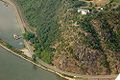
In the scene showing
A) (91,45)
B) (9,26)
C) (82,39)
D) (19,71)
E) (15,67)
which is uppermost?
(82,39)

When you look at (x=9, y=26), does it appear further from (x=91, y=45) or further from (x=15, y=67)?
(x=91, y=45)

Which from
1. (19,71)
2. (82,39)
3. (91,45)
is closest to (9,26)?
(19,71)

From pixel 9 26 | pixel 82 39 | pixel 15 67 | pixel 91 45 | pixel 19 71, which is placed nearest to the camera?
pixel 91 45

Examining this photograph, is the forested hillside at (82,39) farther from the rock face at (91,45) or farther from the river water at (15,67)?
the river water at (15,67)

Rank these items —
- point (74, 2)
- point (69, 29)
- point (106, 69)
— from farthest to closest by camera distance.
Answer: point (74, 2), point (69, 29), point (106, 69)

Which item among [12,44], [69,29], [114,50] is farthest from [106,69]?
[12,44]

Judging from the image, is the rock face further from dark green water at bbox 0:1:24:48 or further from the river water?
dark green water at bbox 0:1:24:48

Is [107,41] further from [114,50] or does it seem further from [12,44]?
[12,44]

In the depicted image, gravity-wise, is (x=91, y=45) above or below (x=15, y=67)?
above
